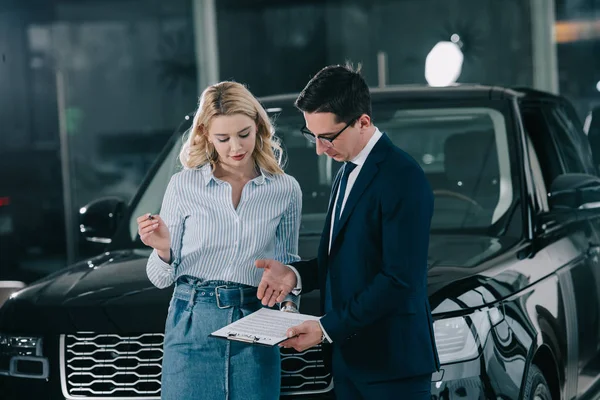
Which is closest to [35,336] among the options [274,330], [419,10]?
[274,330]

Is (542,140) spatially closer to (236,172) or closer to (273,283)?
(236,172)

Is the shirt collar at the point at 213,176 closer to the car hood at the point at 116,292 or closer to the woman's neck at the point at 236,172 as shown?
the woman's neck at the point at 236,172

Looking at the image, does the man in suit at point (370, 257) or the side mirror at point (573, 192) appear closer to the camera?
the man in suit at point (370, 257)

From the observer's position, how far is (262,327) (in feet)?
9.91

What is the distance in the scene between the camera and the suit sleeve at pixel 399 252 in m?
2.84

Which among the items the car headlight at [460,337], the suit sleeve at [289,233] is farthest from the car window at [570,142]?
the suit sleeve at [289,233]

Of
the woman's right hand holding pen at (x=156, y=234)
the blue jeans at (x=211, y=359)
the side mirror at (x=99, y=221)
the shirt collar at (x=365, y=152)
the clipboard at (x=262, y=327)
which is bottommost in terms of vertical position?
the blue jeans at (x=211, y=359)

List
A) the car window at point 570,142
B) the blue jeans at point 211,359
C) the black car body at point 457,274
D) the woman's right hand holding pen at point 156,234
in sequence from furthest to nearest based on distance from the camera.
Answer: the car window at point 570,142 < the black car body at point 457,274 < the blue jeans at point 211,359 < the woman's right hand holding pen at point 156,234

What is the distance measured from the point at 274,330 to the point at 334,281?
0.66 ft

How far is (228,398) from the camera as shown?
3.21m

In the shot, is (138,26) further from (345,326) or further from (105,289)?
(345,326)

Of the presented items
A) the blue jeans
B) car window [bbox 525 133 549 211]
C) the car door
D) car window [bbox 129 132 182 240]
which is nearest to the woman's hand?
the blue jeans

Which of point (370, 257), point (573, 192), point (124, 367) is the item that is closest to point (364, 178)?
point (370, 257)

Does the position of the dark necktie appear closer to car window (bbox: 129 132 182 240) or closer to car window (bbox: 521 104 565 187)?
car window (bbox: 129 132 182 240)
